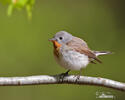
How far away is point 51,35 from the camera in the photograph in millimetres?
8172

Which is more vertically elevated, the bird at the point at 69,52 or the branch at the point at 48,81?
the bird at the point at 69,52

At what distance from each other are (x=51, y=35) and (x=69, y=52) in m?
3.72

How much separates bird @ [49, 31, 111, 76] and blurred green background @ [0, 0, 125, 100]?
2055 mm

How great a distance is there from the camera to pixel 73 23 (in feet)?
28.8

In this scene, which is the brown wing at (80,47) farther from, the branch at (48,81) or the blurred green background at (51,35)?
the blurred green background at (51,35)

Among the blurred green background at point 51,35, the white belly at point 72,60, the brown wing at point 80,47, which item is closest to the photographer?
the white belly at point 72,60

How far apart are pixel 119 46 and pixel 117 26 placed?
59cm

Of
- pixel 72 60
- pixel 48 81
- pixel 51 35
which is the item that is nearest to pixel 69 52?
pixel 72 60

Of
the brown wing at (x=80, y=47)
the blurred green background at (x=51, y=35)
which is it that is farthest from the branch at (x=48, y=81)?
the blurred green background at (x=51, y=35)

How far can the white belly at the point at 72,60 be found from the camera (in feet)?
14.4

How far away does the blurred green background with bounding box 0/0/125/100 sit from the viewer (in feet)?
23.7

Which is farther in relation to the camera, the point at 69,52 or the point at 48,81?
the point at 69,52

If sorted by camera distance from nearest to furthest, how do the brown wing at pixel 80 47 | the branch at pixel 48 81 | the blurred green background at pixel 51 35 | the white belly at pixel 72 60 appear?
the branch at pixel 48 81 → the white belly at pixel 72 60 → the brown wing at pixel 80 47 → the blurred green background at pixel 51 35

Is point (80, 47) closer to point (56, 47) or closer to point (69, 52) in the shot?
point (69, 52)
